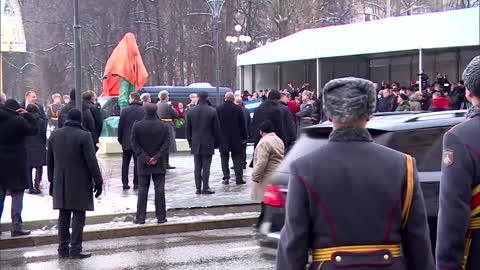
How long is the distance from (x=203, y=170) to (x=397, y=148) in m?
7.58

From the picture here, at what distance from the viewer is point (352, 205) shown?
303 cm

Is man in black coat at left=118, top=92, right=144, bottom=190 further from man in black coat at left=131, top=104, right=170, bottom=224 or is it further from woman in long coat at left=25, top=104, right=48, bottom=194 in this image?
man in black coat at left=131, top=104, right=170, bottom=224

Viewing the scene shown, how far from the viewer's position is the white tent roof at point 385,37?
797 inches

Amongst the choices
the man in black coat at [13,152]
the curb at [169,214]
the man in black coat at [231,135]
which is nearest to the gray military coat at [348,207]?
the man in black coat at [13,152]

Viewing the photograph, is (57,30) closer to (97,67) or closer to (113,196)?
(97,67)

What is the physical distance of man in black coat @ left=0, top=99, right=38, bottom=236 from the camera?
31.3 ft

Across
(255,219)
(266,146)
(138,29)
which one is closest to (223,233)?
(255,219)

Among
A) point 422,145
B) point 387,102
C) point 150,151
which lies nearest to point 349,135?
point 422,145

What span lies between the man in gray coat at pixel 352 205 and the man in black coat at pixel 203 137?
10349 mm

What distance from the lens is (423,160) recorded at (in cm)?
626

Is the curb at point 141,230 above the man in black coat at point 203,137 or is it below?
below

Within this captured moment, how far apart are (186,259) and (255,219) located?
2.67 meters

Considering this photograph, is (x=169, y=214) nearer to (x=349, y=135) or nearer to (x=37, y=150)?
(x=37, y=150)

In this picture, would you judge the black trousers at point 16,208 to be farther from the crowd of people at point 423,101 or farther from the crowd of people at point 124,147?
the crowd of people at point 423,101
